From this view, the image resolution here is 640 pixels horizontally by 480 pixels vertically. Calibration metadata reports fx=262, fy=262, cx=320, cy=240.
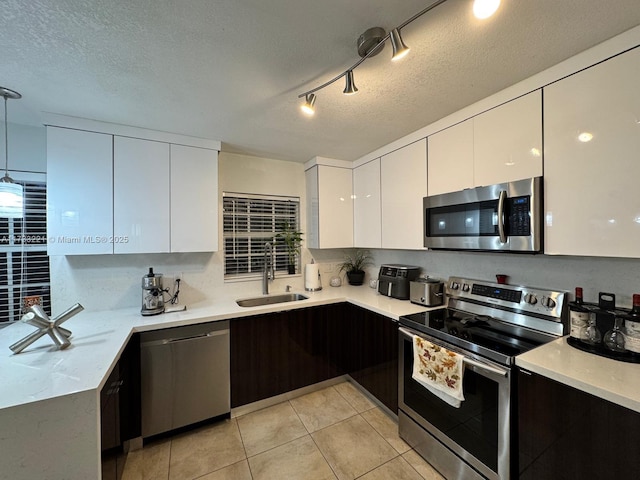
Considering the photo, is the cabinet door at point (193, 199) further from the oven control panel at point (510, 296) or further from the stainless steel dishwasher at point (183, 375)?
the oven control panel at point (510, 296)

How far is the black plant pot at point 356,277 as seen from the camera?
3219 millimetres

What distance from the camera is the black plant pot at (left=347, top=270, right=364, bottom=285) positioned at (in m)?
3.22

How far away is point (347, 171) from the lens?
3.05m

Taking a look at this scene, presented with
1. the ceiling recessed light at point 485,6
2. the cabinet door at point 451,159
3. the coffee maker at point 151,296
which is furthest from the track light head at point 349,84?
the coffee maker at point 151,296

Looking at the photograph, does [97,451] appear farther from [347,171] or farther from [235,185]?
[347,171]

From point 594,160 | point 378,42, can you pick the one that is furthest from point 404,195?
point 378,42

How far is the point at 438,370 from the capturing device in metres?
1.56

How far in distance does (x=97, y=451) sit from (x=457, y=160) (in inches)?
99.7

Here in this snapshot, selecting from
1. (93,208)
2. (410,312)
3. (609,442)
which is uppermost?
(93,208)

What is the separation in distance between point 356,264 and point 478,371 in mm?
2006

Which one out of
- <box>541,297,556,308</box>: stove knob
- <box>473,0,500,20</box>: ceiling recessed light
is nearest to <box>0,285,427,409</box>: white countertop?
<box>541,297,556,308</box>: stove knob

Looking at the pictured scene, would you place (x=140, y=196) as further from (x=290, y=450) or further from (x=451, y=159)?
(x=451, y=159)

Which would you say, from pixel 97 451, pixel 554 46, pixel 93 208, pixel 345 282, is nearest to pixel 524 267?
pixel 554 46

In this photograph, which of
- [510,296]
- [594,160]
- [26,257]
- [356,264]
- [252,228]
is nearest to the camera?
[594,160]
